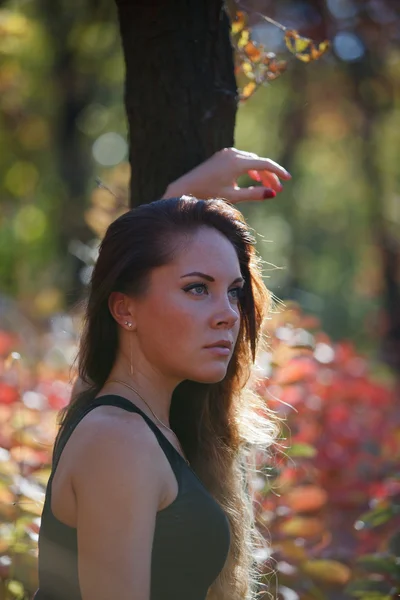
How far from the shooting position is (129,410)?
8.82ft

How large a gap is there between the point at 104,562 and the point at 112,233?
100 centimetres

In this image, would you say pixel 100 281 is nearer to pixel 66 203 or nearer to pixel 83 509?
pixel 83 509

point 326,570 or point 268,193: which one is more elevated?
point 268,193

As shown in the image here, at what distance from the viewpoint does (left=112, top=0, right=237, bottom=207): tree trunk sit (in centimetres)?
375

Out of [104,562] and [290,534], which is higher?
[104,562]

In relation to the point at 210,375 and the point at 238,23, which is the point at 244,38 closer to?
the point at 238,23

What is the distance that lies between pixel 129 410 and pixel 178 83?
1.59 meters

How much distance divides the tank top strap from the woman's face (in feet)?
0.64

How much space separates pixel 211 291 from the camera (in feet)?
9.28

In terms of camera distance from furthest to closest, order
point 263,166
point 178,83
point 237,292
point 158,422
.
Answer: point 178,83 < point 263,166 < point 237,292 < point 158,422

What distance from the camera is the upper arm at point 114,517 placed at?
2438 mm

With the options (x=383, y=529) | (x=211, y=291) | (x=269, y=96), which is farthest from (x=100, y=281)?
(x=269, y=96)

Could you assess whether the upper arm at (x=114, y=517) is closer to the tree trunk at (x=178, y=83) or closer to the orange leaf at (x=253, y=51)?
the tree trunk at (x=178, y=83)

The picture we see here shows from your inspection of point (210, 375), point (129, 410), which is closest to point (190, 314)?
point (210, 375)
